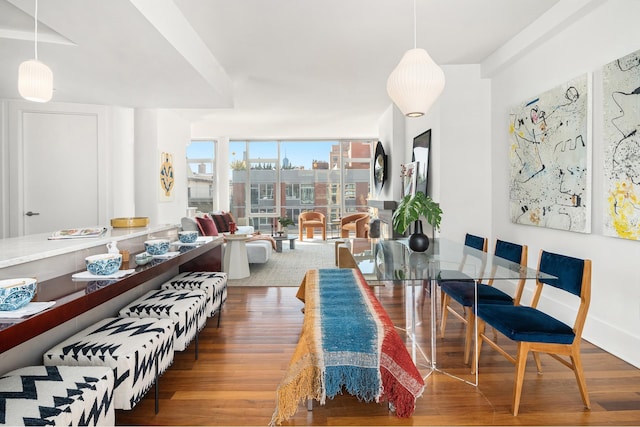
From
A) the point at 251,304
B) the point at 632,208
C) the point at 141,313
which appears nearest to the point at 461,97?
the point at 632,208

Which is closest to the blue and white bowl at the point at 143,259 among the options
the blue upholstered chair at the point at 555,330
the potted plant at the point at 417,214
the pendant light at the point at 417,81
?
the potted plant at the point at 417,214

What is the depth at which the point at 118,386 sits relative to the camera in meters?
1.66

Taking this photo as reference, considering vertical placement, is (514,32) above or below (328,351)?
above

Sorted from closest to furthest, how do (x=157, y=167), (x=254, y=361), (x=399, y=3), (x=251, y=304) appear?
(x=254, y=361)
(x=399, y=3)
(x=251, y=304)
(x=157, y=167)

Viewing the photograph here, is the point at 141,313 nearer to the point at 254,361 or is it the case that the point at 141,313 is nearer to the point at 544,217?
the point at 254,361

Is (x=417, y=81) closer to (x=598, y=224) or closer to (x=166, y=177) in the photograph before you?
(x=598, y=224)

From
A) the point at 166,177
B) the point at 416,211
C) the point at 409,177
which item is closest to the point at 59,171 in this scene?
the point at 166,177

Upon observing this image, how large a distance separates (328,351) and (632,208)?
227 cm

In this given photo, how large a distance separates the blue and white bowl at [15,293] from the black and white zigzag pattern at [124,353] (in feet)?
1.28

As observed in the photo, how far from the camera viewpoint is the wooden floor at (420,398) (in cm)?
189

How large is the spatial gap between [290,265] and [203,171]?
15.2 feet

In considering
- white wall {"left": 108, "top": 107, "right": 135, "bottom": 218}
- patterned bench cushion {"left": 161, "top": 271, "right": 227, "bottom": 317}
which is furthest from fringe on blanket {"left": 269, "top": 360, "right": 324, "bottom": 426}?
white wall {"left": 108, "top": 107, "right": 135, "bottom": 218}

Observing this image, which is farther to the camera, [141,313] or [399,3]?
[399,3]

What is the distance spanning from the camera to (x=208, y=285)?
9.87 ft
